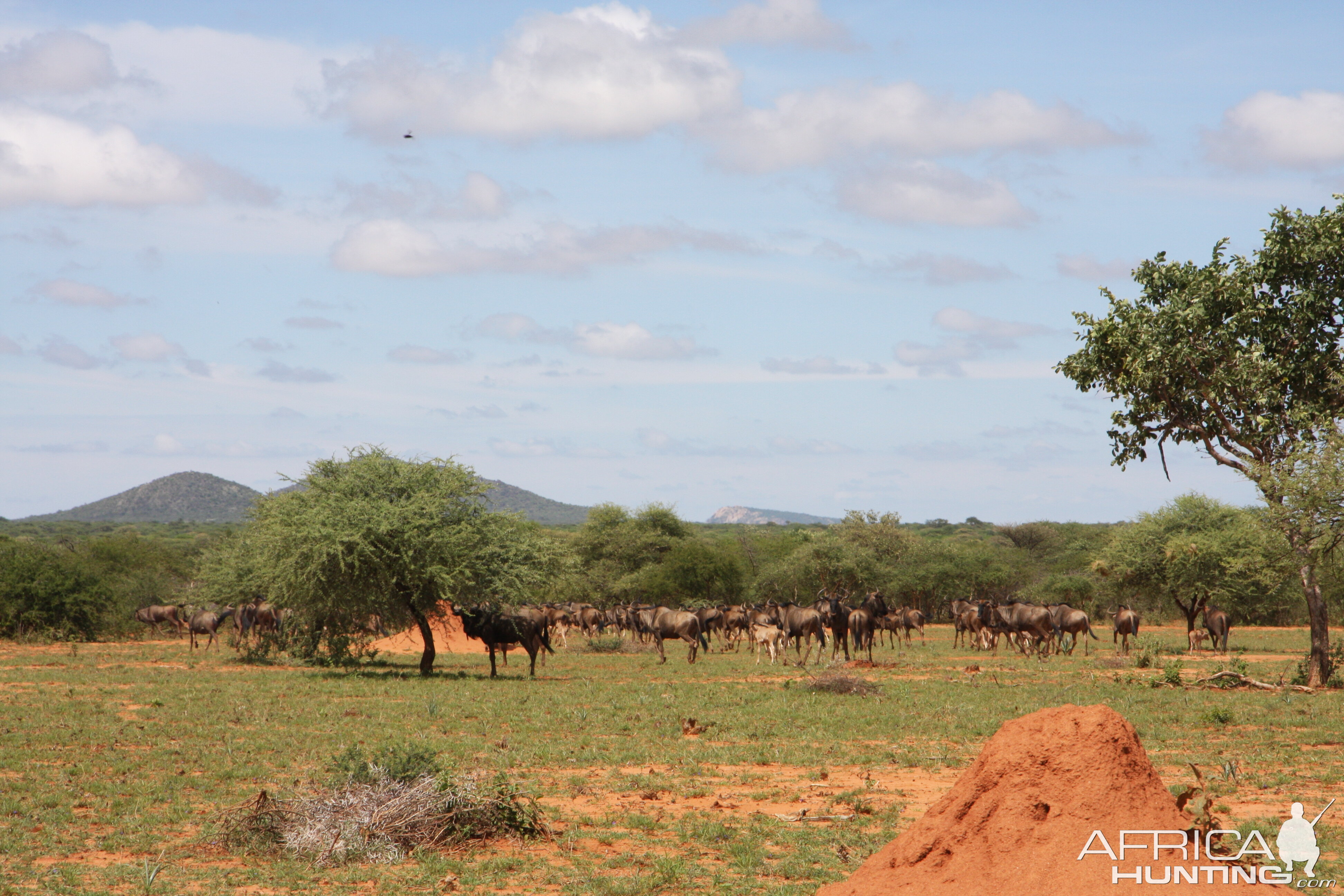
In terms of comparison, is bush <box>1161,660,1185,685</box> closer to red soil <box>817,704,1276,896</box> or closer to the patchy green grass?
the patchy green grass

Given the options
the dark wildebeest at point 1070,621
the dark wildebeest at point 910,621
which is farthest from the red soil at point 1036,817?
the dark wildebeest at point 910,621

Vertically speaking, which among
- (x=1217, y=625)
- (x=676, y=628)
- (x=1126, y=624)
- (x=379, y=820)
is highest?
(x=1126, y=624)

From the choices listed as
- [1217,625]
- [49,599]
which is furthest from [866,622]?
[49,599]

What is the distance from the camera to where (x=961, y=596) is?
6084 cm

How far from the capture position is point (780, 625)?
116 ft

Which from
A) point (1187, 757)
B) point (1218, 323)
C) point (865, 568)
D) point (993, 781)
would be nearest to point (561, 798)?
point (993, 781)

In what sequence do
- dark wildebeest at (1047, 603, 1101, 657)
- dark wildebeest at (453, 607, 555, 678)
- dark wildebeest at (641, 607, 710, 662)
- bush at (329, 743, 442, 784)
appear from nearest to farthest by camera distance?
bush at (329, 743, 442, 784)
dark wildebeest at (453, 607, 555, 678)
dark wildebeest at (641, 607, 710, 662)
dark wildebeest at (1047, 603, 1101, 657)

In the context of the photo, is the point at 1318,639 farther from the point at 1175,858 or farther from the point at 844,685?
the point at 1175,858

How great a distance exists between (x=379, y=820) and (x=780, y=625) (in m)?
26.0

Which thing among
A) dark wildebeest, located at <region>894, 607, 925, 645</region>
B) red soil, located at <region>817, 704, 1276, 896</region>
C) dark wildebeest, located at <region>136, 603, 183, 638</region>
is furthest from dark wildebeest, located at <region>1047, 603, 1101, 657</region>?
dark wildebeest, located at <region>136, 603, 183, 638</region>

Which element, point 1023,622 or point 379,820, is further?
point 1023,622

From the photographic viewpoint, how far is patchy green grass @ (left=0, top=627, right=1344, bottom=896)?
953cm

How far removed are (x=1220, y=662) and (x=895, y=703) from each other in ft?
50.9

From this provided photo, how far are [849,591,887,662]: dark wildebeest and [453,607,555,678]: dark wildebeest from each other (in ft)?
34.4
